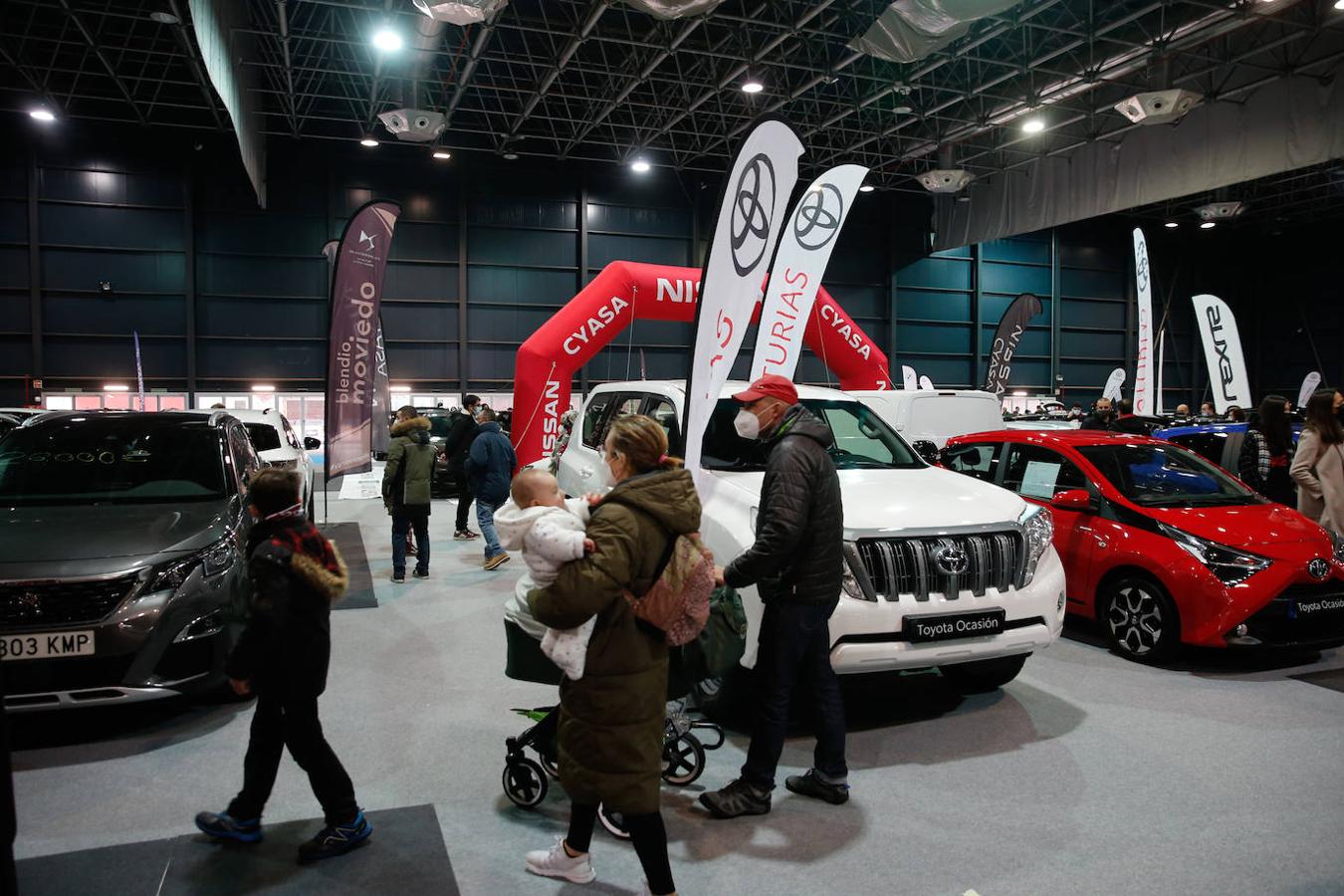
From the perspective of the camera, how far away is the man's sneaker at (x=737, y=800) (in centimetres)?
344

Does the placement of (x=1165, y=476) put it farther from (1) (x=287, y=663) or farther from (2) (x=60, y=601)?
(2) (x=60, y=601)

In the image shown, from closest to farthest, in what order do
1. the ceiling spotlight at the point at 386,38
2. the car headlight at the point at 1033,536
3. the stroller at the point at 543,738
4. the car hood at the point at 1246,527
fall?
the stroller at the point at 543,738, the car headlight at the point at 1033,536, the car hood at the point at 1246,527, the ceiling spotlight at the point at 386,38

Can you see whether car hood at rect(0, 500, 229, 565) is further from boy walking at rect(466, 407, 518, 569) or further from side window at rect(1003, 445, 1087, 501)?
side window at rect(1003, 445, 1087, 501)

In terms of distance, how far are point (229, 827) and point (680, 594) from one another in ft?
6.43

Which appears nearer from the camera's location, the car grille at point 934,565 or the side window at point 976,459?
the car grille at point 934,565

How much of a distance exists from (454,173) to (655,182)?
5.80 metres

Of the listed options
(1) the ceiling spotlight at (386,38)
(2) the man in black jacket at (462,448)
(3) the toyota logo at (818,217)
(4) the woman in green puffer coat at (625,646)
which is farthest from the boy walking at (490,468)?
(1) the ceiling spotlight at (386,38)

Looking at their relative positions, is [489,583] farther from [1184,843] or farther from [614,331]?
[1184,843]

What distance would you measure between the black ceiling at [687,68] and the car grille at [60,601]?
12608mm

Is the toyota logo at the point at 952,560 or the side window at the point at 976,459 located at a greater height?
the side window at the point at 976,459

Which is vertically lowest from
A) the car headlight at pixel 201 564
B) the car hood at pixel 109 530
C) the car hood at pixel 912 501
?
the car headlight at pixel 201 564

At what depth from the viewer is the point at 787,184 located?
533 centimetres


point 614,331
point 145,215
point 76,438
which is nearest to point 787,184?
point 76,438

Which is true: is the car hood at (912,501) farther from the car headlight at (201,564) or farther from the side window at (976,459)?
the car headlight at (201,564)
